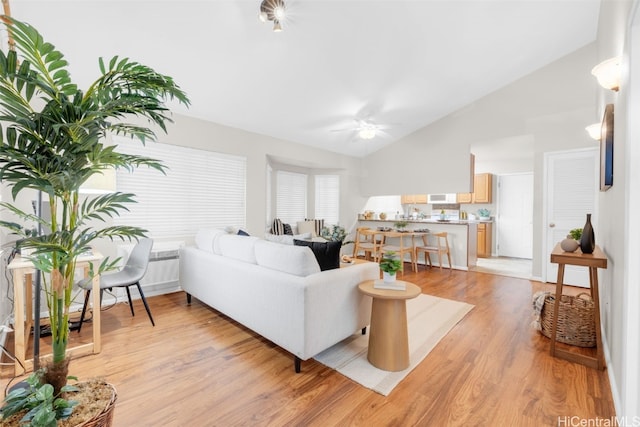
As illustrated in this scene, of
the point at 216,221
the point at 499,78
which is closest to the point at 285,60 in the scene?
the point at 216,221

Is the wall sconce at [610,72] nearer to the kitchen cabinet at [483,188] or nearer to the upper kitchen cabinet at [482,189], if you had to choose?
the upper kitchen cabinet at [482,189]

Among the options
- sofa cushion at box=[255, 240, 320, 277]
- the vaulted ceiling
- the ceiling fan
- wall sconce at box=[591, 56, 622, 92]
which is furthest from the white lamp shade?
wall sconce at box=[591, 56, 622, 92]

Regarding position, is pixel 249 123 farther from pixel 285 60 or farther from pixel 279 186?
pixel 279 186

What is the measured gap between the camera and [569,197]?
4.22m

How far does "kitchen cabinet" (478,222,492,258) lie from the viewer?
6.77 metres

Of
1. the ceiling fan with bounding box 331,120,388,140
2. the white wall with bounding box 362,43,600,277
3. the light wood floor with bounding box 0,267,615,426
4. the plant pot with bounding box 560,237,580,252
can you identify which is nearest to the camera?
the light wood floor with bounding box 0,267,615,426

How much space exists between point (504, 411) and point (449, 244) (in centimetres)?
413

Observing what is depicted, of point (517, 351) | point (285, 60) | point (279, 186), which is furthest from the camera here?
point (279, 186)

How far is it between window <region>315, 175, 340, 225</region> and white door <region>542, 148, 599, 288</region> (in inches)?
151

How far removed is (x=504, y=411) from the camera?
1652 mm

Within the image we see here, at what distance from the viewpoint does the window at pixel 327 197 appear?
6633 millimetres

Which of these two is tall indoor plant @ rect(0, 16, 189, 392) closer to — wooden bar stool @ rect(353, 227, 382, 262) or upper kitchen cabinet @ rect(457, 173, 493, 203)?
wooden bar stool @ rect(353, 227, 382, 262)

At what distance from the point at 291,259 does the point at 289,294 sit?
267mm

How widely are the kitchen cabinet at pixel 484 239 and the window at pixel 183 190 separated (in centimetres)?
557
